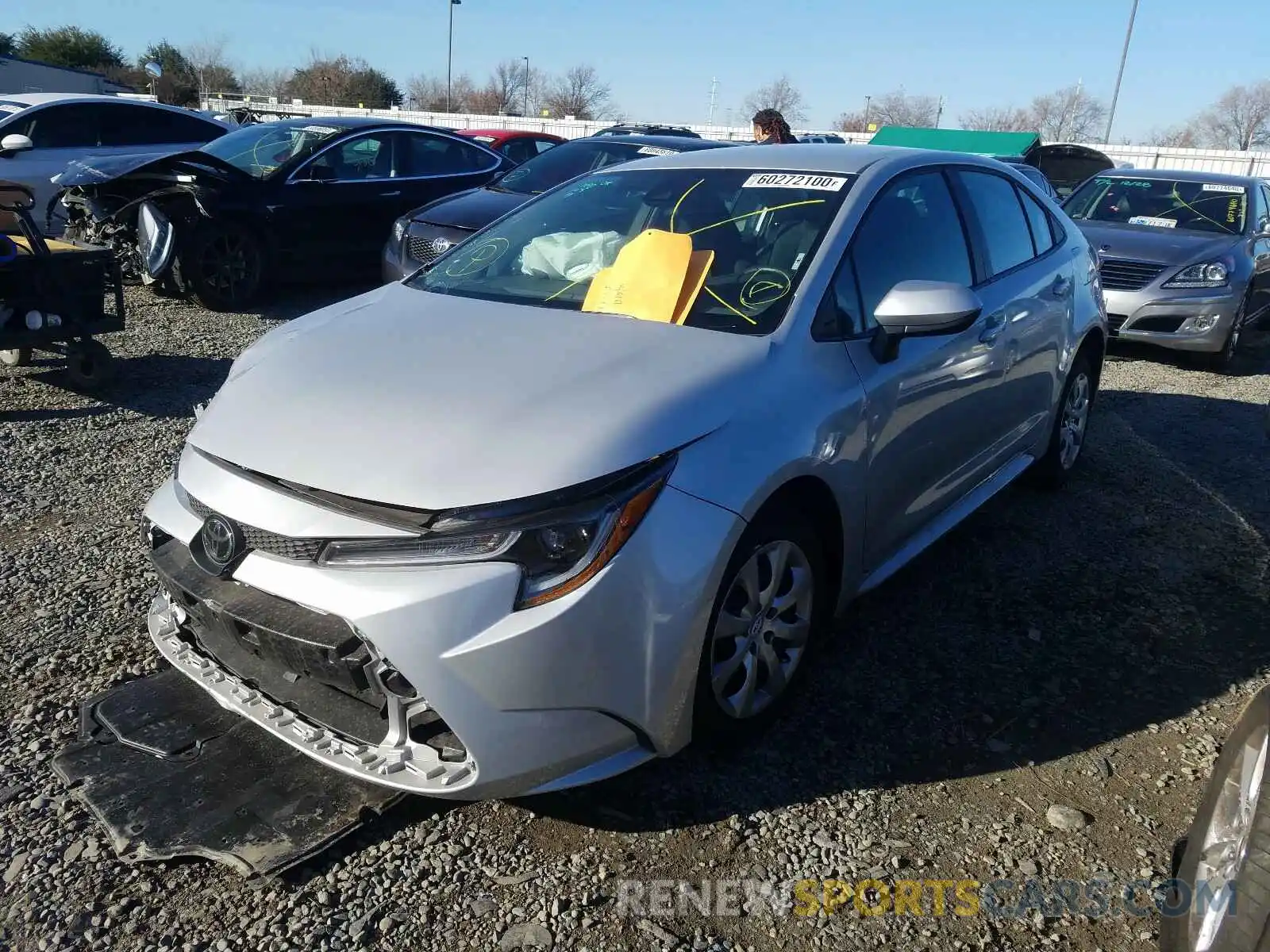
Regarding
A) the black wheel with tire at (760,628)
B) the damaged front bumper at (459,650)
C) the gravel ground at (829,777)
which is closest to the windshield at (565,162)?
the gravel ground at (829,777)

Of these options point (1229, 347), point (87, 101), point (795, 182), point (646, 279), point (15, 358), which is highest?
point (87, 101)

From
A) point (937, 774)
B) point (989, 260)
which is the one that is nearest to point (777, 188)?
point (989, 260)

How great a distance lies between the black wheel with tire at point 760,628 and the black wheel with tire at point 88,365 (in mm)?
5054

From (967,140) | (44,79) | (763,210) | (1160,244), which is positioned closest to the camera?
(763,210)

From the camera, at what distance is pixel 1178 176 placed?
31.0ft

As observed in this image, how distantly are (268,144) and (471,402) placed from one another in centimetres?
819

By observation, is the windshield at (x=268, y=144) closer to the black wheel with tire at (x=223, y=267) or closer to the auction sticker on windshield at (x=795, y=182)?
the black wheel with tire at (x=223, y=267)

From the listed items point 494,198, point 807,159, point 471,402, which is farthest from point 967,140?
point 471,402

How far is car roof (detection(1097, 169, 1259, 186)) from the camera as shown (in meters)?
9.24

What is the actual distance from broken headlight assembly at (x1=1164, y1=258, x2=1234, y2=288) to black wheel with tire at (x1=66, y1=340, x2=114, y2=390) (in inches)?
312

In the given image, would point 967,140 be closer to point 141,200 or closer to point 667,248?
point 141,200

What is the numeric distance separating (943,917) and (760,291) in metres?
1.77

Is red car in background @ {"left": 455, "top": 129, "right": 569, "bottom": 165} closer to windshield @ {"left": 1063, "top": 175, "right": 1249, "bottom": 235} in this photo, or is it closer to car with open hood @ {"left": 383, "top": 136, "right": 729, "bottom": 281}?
car with open hood @ {"left": 383, "top": 136, "right": 729, "bottom": 281}

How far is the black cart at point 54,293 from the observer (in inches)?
217
